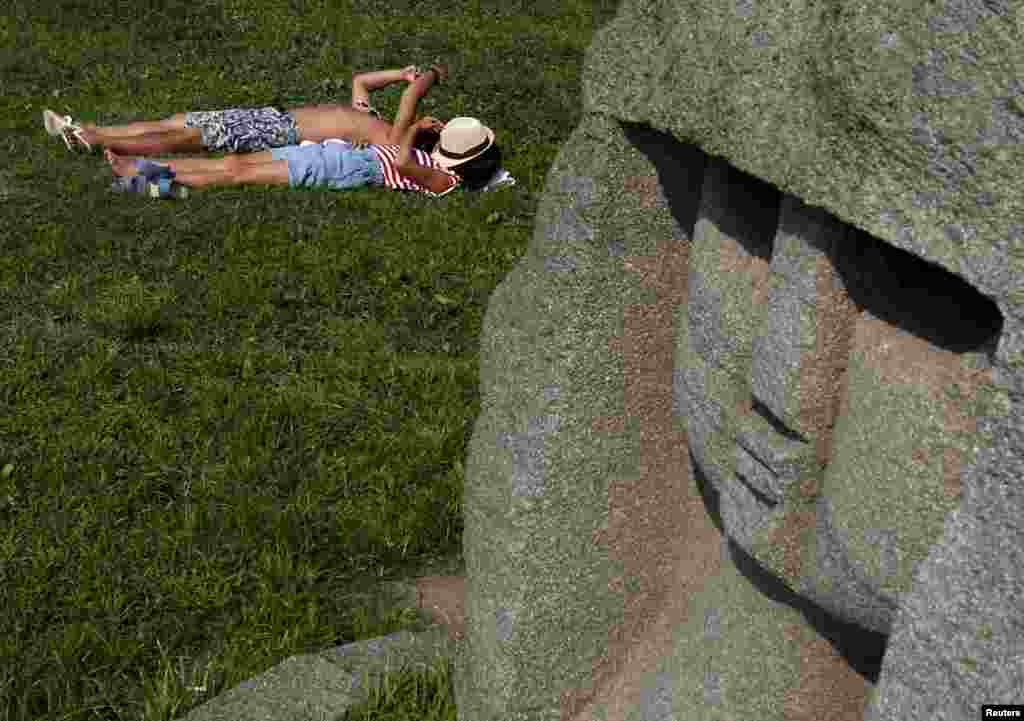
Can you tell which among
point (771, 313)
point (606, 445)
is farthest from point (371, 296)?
point (771, 313)

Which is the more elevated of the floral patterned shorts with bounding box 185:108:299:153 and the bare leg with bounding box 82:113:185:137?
the floral patterned shorts with bounding box 185:108:299:153

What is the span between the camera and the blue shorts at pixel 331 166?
612 cm

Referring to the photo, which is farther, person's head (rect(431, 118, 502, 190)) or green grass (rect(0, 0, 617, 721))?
person's head (rect(431, 118, 502, 190))

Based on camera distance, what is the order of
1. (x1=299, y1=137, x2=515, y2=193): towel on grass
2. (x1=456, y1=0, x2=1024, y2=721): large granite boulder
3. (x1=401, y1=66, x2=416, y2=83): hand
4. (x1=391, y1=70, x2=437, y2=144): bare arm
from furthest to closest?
(x1=401, y1=66, x2=416, y2=83): hand → (x1=391, y1=70, x2=437, y2=144): bare arm → (x1=299, y1=137, x2=515, y2=193): towel on grass → (x1=456, y1=0, x2=1024, y2=721): large granite boulder

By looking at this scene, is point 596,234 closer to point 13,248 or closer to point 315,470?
point 315,470

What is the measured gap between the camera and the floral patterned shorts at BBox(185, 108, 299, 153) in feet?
21.4

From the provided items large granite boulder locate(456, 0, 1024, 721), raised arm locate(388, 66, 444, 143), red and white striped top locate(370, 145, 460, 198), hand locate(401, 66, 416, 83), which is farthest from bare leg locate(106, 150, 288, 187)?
large granite boulder locate(456, 0, 1024, 721)

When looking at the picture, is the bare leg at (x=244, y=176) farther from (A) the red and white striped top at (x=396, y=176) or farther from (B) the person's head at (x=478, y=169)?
(B) the person's head at (x=478, y=169)

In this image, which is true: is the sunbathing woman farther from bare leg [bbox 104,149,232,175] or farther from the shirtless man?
the shirtless man

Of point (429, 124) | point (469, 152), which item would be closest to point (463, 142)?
point (469, 152)

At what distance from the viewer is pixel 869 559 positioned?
148 centimetres

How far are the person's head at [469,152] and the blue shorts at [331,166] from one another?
351 mm

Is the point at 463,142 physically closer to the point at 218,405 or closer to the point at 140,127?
the point at 140,127

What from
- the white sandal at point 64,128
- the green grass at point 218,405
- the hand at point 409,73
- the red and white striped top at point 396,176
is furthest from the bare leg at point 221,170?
the hand at point 409,73
